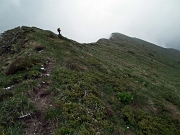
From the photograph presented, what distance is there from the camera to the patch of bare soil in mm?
8064

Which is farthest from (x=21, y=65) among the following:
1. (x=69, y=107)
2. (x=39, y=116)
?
(x=69, y=107)

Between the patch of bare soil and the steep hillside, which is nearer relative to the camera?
the patch of bare soil

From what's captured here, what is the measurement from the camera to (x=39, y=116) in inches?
357

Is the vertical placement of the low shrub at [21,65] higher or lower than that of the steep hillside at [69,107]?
higher

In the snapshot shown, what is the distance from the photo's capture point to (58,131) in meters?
7.70

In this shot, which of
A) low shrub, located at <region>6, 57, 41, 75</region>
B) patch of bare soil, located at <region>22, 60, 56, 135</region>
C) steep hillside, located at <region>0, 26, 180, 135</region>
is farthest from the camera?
low shrub, located at <region>6, 57, 41, 75</region>

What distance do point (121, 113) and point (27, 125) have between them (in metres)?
6.25

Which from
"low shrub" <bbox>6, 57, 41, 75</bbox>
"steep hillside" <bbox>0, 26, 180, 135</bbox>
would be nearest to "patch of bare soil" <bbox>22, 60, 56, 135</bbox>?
"steep hillside" <bbox>0, 26, 180, 135</bbox>

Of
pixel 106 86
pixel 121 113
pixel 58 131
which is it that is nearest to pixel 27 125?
pixel 58 131

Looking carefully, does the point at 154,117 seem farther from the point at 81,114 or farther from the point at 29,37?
the point at 29,37

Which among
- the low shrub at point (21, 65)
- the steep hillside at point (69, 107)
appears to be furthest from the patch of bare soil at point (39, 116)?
the low shrub at point (21, 65)

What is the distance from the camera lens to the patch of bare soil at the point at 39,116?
8.06 m

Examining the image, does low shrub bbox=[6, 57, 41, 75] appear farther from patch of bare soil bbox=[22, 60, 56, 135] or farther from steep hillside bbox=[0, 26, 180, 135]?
patch of bare soil bbox=[22, 60, 56, 135]

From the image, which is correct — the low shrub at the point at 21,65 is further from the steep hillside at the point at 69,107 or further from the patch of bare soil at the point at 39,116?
the patch of bare soil at the point at 39,116
